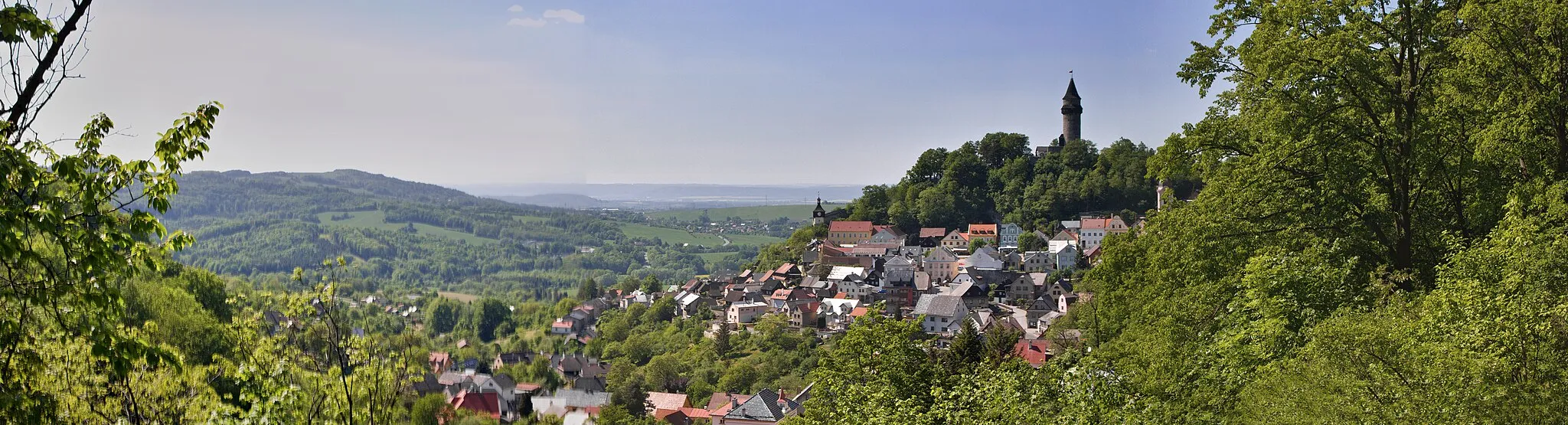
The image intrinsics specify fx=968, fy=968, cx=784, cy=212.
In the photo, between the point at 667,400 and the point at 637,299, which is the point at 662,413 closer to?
the point at 667,400

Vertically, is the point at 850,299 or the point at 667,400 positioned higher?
the point at 850,299

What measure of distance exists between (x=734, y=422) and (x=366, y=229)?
147m

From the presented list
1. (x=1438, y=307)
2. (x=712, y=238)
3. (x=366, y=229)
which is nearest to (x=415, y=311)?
(x=366, y=229)

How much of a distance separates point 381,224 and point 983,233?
463 ft

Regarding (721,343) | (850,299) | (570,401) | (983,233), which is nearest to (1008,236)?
(983,233)

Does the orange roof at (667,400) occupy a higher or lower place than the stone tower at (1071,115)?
lower

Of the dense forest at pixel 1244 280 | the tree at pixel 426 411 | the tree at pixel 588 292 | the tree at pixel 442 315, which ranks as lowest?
the tree at pixel 442 315

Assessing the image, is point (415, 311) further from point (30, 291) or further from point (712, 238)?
point (712, 238)

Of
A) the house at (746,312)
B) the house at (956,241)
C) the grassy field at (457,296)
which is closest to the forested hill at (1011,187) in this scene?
the house at (956,241)

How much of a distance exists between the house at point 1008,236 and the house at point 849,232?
10.9 metres

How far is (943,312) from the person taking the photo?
174ft

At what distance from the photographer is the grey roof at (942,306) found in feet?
174

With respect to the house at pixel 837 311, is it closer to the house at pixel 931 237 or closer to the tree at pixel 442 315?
the house at pixel 931 237

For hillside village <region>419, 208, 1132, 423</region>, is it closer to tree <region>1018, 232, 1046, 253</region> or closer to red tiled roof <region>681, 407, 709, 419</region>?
red tiled roof <region>681, 407, 709, 419</region>
